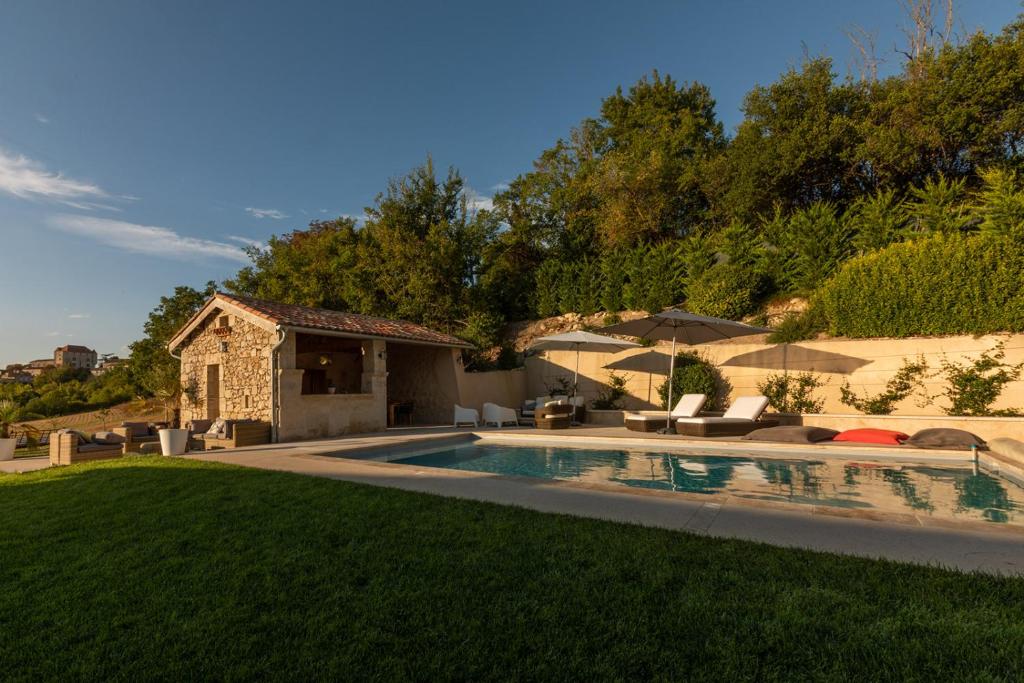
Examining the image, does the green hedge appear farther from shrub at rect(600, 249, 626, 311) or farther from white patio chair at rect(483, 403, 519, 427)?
white patio chair at rect(483, 403, 519, 427)

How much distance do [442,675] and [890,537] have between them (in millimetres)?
3785

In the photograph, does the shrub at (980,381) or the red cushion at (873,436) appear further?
the shrub at (980,381)

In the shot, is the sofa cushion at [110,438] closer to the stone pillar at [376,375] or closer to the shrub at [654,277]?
the stone pillar at [376,375]

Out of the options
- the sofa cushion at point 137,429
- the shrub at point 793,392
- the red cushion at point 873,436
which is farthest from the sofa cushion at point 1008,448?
the sofa cushion at point 137,429

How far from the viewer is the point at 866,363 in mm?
12312

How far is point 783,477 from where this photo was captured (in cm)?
800

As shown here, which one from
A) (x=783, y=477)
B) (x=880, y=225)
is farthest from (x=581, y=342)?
(x=880, y=225)

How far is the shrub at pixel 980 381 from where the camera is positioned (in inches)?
414

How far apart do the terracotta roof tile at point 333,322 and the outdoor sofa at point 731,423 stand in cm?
823

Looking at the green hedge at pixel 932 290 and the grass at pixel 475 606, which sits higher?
the green hedge at pixel 932 290

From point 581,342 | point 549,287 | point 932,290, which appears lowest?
point 581,342

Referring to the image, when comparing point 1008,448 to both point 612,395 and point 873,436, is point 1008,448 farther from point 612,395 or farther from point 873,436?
point 612,395

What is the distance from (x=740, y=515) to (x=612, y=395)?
1199 cm

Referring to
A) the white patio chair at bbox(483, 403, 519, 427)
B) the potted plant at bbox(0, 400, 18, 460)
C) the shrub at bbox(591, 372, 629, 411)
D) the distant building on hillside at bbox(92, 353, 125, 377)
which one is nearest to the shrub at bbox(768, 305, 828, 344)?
the shrub at bbox(591, 372, 629, 411)
